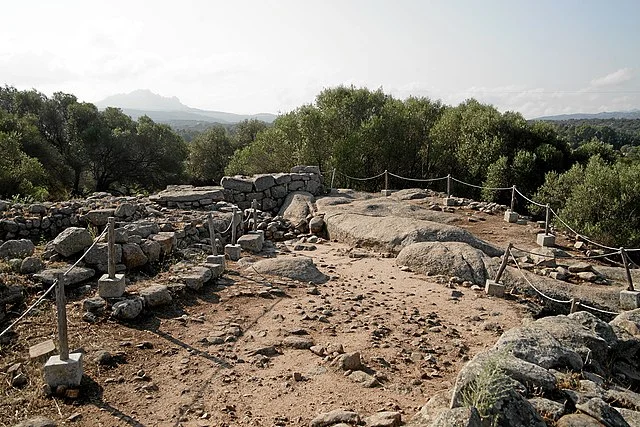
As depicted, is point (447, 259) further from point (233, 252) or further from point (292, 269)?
point (233, 252)

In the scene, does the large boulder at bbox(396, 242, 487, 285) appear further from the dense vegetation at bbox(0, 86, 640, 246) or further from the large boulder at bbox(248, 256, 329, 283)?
the dense vegetation at bbox(0, 86, 640, 246)

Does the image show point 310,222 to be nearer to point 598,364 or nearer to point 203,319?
point 203,319

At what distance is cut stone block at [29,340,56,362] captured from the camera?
539 cm

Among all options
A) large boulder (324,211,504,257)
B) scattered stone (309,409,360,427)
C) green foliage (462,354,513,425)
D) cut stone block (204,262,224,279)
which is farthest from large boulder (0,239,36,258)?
green foliage (462,354,513,425)

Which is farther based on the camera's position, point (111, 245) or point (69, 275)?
point (69, 275)

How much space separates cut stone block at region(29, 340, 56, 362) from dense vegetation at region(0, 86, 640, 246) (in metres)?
13.4

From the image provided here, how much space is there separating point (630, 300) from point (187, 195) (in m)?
11.9

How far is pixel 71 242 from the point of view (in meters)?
8.38

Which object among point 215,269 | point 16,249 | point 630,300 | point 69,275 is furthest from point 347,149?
point 69,275

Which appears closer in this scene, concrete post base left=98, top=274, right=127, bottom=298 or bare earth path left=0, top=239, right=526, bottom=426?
bare earth path left=0, top=239, right=526, bottom=426

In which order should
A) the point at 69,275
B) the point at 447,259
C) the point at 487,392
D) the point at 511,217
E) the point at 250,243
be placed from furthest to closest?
the point at 511,217 → the point at 250,243 → the point at 447,259 → the point at 69,275 → the point at 487,392

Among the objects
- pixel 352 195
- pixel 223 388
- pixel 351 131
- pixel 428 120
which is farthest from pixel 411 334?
pixel 428 120

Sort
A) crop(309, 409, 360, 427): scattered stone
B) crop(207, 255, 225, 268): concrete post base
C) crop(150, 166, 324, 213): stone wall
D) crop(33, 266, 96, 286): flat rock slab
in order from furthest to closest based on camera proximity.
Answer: crop(150, 166, 324, 213): stone wall
crop(207, 255, 225, 268): concrete post base
crop(33, 266, 96, 286): flat rock slab
crop(309, 409, 360, 427): scattered stone

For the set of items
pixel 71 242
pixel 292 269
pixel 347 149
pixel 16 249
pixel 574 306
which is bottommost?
pixel 574 306
